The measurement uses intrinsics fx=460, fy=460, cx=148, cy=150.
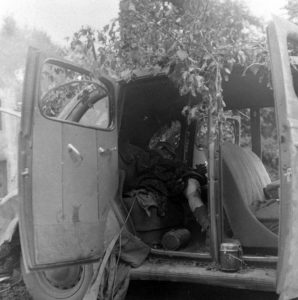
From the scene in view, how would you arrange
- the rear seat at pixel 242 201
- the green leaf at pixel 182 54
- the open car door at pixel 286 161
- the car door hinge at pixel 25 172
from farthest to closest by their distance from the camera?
1. the rear seat at pixel 242 201
2. the green leaf at pixel 182 54
3. the car door hinge at pixel 25 172
4. the open car door at pixel 286 161

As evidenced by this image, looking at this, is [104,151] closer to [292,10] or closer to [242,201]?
[242,201]

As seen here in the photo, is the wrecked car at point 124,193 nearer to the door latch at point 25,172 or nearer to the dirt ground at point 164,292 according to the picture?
the door latch at point 25,172

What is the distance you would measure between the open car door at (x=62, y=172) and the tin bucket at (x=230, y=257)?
0.97m

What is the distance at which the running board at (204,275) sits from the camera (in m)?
3.18

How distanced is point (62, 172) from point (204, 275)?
129 cm

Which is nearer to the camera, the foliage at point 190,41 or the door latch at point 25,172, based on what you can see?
the door latch at point 25,172

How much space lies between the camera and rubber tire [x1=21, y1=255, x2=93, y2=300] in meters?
3.74

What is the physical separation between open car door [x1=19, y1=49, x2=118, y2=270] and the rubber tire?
0.25 meters

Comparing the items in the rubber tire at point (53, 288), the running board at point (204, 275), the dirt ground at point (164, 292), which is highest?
the running board at point (204, 275)

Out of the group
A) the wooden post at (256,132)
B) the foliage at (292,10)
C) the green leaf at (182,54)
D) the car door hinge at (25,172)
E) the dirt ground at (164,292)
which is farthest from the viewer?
the wooden post at (256,132)

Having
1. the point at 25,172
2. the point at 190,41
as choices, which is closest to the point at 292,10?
the point at 190,41

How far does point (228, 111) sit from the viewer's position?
5.54 metres

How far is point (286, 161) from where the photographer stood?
2.82 m

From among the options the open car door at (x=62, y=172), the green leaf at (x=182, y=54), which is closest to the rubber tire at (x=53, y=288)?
the open car door at (x=62, y=172)
